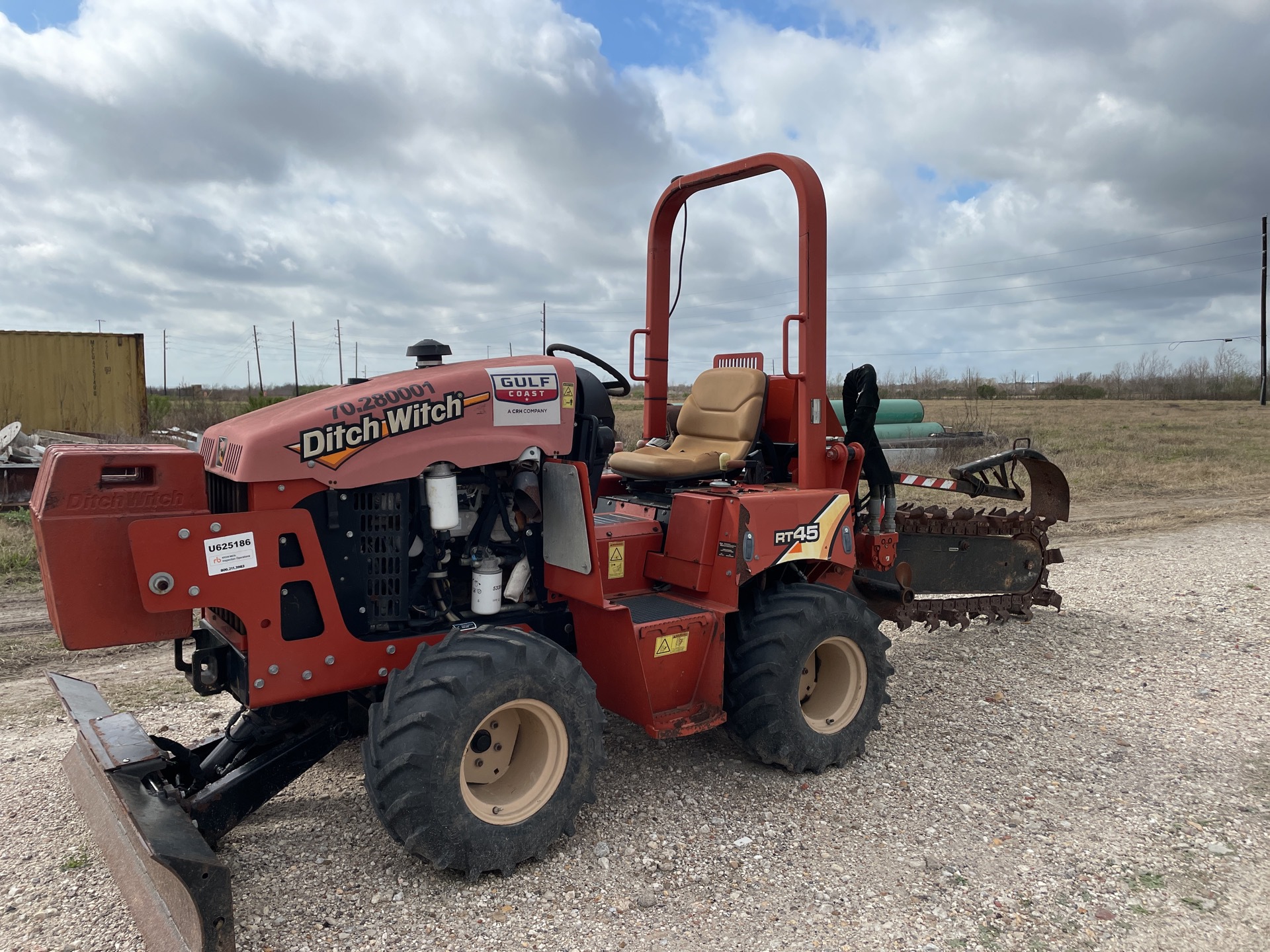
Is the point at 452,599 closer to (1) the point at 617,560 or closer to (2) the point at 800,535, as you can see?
(1) the point at 617,560

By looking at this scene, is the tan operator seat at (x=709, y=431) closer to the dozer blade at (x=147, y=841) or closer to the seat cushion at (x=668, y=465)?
the seat cushion at (x=668, y=465)

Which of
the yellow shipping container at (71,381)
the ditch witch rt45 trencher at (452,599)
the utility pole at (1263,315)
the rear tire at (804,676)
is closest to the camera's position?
the ditch witch rt45 trencher at (452,599)

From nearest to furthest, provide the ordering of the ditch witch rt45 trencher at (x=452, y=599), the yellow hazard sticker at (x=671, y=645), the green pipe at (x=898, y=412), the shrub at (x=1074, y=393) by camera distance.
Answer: the ditch witch rt45 trencher at (x=452, y=599)
the yellow hazard sticker at (x=671, y=645)
the green pipe at (x=898, y=412)
the shrub at (x=1074, y=393)

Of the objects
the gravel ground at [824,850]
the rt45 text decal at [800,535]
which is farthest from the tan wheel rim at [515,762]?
the rt45 text decal at [800,535]

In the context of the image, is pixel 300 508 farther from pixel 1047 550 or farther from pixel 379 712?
pixel 1047 550

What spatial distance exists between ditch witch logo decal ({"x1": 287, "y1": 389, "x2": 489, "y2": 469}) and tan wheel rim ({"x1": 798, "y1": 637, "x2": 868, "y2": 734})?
2.20m

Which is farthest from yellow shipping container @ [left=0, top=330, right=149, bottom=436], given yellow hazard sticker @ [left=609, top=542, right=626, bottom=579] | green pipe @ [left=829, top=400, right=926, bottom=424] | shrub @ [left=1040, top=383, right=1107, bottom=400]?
shrub @ [left=1040, top=383, right=1107, bottom=400]

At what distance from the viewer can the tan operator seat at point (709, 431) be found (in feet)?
16.0

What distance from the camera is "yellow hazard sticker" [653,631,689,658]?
3.99m

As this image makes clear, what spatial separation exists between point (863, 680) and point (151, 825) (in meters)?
3.16

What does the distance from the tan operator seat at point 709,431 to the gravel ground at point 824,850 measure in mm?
1419

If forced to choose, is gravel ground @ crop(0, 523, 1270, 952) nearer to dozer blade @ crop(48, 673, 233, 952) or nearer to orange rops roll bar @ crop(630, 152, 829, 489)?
dozer blade @ crop(48, 673, 233, 952)

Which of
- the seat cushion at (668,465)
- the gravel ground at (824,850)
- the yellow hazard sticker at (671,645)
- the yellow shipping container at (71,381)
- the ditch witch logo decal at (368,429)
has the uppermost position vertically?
the yellow shipping container at (71,381)

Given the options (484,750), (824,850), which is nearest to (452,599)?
(484,750)
